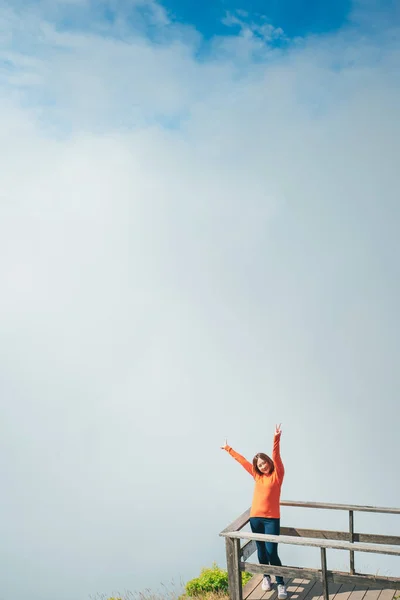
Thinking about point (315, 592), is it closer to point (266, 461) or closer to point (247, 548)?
point (247, 548)

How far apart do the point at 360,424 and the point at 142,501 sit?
78785 millimetres

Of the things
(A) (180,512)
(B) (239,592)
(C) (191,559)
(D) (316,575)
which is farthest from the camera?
(A) (180,512)

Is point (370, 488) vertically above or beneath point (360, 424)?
beneath

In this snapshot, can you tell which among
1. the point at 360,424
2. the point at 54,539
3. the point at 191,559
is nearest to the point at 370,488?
the point at 360,424

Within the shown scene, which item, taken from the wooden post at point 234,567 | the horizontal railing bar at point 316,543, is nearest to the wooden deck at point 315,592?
the wooden post at point 234,567

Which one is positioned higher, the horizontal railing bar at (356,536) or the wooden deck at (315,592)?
the horizontal railing bar at (356,536)

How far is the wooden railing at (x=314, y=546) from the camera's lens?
6.54 meters

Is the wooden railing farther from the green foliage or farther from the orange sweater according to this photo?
the green foliage

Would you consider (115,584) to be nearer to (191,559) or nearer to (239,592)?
(191,559)

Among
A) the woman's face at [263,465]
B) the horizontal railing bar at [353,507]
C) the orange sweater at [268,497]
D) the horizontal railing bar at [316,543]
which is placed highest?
the woman's face at [263,465]

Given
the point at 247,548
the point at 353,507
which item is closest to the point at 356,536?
the point at 353,507

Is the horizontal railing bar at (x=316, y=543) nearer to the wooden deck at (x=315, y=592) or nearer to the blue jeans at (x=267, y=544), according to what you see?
the blue jeans at (x=267, y=544)

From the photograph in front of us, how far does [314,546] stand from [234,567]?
1.25 metres

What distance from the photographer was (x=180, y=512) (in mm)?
191750
